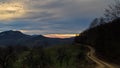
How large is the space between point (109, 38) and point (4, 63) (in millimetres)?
49839

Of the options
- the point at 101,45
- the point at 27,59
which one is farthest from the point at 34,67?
the point at 101,45

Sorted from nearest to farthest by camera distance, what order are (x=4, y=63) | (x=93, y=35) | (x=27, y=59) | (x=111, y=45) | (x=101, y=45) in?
(x=27, y=59), (x=4, y=63), (x=111, y=45), (x=101, y=45), (x=93, y=35)

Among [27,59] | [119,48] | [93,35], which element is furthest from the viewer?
[93,35]

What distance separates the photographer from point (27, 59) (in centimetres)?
2153

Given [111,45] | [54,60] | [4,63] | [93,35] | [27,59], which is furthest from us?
[93,35]

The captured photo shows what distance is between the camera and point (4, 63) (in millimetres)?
23922

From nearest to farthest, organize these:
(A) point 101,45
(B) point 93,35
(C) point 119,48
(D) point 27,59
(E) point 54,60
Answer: (E) point 54,60
(D) point 27,59
(C) point 119,48
(A) point 101,45
(B) point 93,35

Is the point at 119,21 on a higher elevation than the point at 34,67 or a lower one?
higher

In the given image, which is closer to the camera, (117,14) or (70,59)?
(70,59)

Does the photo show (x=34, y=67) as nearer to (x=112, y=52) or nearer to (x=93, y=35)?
(x=112, y=52)

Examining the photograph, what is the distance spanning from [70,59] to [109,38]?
53539 mm

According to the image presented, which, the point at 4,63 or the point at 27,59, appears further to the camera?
the point at 4,63

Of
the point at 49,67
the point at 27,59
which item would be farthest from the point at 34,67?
the point at 49,67

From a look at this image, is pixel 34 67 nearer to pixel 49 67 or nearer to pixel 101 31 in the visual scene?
pixel 49 67
